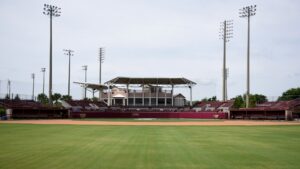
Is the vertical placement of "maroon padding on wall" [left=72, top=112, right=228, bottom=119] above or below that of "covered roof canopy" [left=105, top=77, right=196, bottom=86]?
below

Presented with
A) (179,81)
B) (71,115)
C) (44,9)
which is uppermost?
(44,9)

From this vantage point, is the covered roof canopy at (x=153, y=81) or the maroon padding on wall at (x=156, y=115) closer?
the maroon padding on wall at (x=156, y=115)

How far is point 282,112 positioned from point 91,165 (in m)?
56.3

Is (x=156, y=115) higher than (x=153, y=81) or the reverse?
the reverse

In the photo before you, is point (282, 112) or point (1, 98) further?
point (1, 98)

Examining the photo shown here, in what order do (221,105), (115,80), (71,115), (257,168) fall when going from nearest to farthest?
(257,168)
(71,115)
(221,105)
(115,80)

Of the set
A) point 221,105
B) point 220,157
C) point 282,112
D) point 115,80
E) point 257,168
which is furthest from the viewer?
point 115,80

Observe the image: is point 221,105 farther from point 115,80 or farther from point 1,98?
point 1,98

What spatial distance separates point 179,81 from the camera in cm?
9512

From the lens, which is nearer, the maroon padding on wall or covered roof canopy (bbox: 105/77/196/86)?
the maroon padding on wall

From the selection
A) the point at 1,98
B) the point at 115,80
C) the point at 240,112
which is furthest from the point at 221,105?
the point at 1,98

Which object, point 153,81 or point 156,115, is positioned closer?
point 156,115

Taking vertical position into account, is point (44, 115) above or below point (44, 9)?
below

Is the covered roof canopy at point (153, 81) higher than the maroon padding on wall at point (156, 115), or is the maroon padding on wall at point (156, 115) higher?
the covered roof canopy at point (153, 81)
